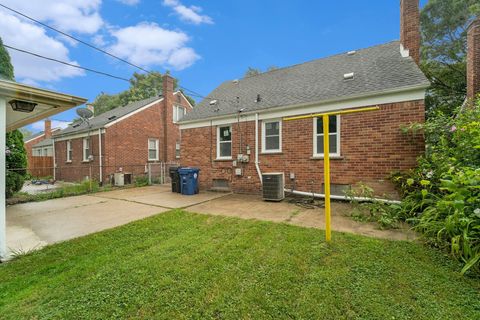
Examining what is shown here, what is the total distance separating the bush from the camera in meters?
8.28

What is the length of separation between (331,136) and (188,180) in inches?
222

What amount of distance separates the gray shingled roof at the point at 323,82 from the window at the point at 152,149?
20.5 feet

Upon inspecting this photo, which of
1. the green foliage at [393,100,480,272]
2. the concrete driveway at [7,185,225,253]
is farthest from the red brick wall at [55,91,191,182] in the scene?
the green foliage at [393,100,480,272]

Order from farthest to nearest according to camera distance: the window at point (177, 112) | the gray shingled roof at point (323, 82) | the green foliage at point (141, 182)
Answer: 1. the window at point (177, 112)
2. the green foliage at point (141, 182)
3. the gray shingled roof at point (323, 82)

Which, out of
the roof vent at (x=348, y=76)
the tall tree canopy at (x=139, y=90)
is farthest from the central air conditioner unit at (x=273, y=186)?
the tall tree canopy at (x=139, y=90)

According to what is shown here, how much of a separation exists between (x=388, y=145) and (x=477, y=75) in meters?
4.07

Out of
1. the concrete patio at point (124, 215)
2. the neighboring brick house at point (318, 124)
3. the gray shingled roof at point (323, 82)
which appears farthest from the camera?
the gray shingled roof at point (323, 82)

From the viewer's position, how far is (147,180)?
12875 mm

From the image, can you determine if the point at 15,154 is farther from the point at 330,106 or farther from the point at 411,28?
the point at 411,28

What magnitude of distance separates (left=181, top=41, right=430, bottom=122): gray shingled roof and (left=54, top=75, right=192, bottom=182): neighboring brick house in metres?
5.75

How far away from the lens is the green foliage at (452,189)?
116 inches

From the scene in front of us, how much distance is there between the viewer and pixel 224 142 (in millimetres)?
9500

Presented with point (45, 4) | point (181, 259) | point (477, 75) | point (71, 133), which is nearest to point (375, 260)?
point (181, 259)

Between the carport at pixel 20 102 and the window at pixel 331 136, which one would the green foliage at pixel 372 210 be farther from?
the carport at pixel 20 102
